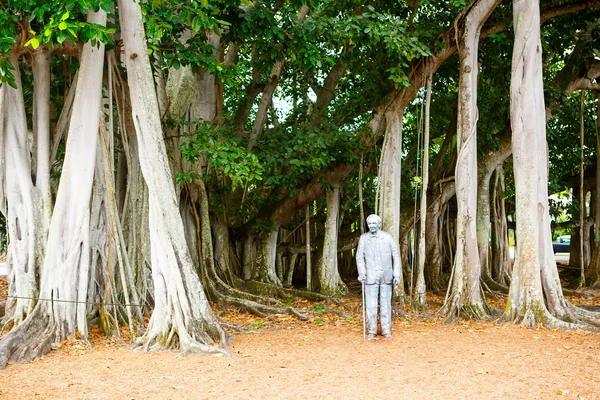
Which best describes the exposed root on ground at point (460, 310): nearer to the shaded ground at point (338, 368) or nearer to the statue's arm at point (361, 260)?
the shaded ground at point (338, 368)

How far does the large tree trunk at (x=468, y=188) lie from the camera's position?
324 inches

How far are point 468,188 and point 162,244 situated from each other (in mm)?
3962

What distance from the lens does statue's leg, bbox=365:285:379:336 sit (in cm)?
719

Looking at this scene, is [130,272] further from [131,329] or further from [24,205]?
[24,205]

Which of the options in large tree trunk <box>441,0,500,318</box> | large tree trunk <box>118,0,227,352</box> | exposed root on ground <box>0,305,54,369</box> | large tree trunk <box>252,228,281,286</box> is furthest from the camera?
large tree trunk <box>252,228,281,286</box>

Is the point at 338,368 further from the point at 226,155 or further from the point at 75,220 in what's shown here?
the point at 226,155

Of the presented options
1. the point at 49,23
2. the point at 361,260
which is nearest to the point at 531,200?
the point at 361,260

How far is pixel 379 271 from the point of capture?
725 centimetres

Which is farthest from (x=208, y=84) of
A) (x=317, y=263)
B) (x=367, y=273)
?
(x=367, y=273)

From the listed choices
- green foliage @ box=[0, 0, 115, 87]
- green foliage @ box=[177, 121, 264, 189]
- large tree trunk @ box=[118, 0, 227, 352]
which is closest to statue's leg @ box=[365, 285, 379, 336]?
large tree trunk @ box=[118, 0, 227, 352]

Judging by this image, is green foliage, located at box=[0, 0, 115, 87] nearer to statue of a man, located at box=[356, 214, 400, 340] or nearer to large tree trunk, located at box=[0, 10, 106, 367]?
large tree trunk, located at box=[0, 10, 106, 367]

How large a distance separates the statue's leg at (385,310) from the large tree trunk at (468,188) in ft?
3.98

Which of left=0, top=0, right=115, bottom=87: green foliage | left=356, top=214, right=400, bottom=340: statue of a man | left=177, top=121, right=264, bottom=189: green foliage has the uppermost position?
left=0, top=0, right=115, bottom=87: green foliage

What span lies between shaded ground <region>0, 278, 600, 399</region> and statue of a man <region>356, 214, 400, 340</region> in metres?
0.30
